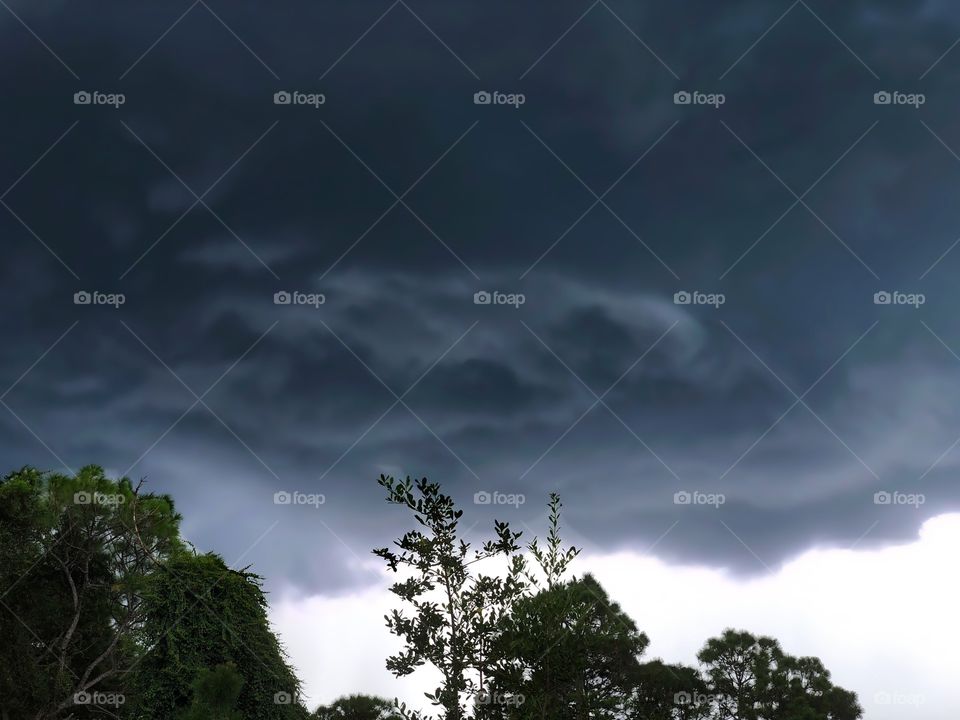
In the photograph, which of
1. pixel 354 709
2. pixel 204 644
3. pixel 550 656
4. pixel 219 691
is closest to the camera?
pixel 550 656

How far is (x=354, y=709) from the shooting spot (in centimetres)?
2811

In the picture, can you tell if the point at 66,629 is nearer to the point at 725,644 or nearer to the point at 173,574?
the point at 173,574

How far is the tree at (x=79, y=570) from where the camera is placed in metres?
29.8

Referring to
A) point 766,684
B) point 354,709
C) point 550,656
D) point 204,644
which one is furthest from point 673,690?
point 550,656

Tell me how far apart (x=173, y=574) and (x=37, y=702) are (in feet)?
29.4

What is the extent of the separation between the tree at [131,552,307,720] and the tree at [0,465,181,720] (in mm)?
8118

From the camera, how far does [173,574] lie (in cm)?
2286

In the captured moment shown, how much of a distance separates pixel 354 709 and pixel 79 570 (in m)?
11.6

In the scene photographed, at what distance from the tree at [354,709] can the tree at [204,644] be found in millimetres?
5561

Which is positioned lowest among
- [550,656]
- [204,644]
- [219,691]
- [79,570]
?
[219,691]

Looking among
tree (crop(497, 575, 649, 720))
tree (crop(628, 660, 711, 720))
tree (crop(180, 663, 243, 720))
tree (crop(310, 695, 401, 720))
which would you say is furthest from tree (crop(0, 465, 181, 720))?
tree (crop(497, 575, 649, 720))

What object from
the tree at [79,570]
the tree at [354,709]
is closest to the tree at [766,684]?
the tree at [354,709]

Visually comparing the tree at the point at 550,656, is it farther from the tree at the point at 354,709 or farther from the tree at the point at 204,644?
the tree at the point at 354,709

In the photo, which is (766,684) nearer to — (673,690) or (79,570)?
(673,690)
